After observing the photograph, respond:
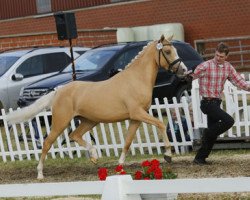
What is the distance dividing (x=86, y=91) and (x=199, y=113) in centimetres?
A: 283

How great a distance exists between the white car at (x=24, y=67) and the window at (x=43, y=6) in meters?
17.1

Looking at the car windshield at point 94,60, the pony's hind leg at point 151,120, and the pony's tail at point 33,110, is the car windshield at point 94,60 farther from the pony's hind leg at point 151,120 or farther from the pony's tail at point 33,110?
the pony's hind leg at point 151,120

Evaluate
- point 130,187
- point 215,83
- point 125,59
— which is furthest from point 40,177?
point 125,59

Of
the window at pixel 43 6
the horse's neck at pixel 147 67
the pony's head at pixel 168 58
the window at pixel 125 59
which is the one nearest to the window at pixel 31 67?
the window at pixel 125 59

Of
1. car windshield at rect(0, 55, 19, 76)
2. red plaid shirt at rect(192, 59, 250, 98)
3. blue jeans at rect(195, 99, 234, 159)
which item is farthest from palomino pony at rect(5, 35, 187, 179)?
car windshield at rect(0, 55, 19, 76)

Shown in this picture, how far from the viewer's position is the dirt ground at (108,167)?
11953 mm

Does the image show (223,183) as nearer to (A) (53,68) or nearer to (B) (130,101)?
(B) (130,101)

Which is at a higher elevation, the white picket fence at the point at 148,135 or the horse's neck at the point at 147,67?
the horse's neck at the point at 147,67

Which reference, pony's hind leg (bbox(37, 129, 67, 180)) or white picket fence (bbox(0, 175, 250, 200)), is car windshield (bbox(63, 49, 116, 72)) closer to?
pony's hind leg (bbox(37, 129, 67, 180))

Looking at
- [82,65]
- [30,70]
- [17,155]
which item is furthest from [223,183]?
[30,70]

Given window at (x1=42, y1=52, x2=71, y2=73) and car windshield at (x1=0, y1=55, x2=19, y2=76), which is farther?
window at (x1=42, y1=52, x2=71, y2=73)

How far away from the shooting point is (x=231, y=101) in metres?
14.9

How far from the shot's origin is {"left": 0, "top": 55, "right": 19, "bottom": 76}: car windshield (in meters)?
22.5

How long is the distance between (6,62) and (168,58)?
36.2 ft
